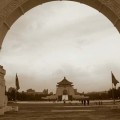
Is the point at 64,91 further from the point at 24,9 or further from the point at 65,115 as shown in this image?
the point at 24,9

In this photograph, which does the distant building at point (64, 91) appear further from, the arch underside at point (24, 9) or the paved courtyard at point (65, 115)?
the arch underside at point (24, 9)

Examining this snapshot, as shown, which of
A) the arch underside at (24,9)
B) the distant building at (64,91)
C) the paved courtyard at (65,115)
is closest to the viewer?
the paved courtyard at (65,115)

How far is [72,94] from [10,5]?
63.3 m

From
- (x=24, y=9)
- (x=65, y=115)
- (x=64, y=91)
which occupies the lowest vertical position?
(x=65, y=115)

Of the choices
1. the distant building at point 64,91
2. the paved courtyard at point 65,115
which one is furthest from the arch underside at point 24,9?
the distant building at point 64,91

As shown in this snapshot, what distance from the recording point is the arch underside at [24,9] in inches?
390

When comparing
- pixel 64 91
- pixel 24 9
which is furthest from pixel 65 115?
pixel 64 91

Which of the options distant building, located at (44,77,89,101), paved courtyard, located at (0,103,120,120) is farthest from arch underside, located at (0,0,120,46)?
distant building, located at (44,77,89,101)

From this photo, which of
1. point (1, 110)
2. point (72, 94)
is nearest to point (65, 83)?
point (72, 94)

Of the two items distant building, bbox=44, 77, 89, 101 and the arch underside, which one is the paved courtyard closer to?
the arch underside

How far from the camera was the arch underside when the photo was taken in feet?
32.5

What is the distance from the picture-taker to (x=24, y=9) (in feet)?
34.2

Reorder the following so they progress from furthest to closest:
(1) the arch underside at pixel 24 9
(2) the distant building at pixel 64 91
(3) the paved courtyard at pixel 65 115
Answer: (2) the distant building at pixel 64 91, (1) the arch underside at pixel 24 9, (3) the paved courtyard at pixel 65 115

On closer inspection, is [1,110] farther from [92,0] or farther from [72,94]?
[72,94]
